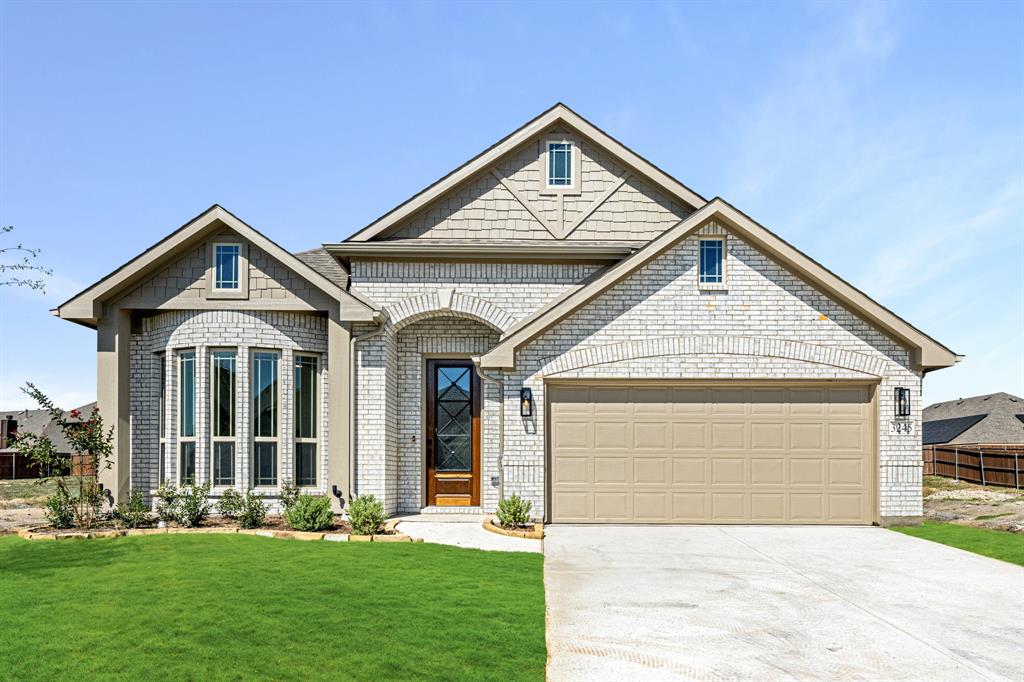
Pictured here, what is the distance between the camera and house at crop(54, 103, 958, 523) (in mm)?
15047

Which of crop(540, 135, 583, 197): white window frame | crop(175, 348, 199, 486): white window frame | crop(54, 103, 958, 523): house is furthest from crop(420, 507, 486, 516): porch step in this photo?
crop(540, 135, 583, 197): white window frame

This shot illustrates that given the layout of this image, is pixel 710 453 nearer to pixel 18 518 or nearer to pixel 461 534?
pixel 461 534

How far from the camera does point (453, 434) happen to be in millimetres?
16953

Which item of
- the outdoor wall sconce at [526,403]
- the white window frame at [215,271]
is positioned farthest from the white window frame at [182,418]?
the outdoor wall sconce at [526,403]

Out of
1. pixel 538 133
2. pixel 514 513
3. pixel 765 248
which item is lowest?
pixel 514 513

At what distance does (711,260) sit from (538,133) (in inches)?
167

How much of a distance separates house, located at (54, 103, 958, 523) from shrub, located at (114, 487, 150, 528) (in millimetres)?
1023

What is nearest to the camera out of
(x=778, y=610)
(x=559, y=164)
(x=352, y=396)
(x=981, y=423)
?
(x=778, y=610)

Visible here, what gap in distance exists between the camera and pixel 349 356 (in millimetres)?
15633

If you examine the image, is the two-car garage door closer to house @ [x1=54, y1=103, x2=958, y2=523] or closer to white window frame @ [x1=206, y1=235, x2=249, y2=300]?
house @ [x1=54, y1=103, x2=958, y2=523]

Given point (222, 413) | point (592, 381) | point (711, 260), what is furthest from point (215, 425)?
point (711, 260)

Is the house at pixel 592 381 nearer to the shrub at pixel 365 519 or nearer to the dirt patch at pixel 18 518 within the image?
the dirt patch at pixel 18 518

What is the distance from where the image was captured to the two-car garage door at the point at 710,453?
15070 millimetres

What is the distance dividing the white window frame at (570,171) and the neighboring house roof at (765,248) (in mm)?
2724
